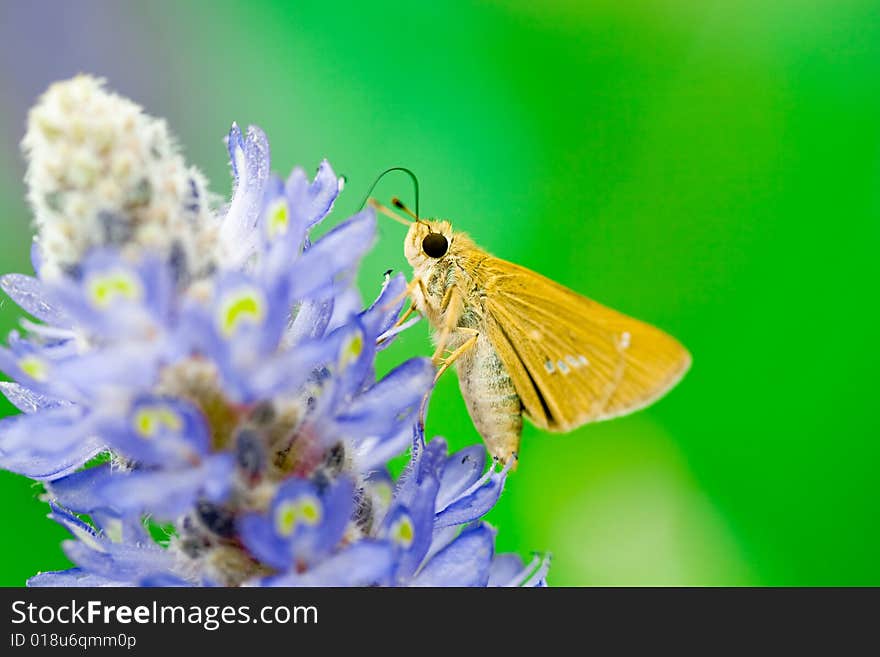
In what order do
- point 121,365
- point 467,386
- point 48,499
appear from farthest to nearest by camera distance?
1. point 467,386
2. point 48,499
3. point 121,365

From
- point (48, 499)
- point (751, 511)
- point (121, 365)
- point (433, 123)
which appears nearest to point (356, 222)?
point (121, 365)

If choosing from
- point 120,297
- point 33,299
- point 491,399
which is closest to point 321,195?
point 33,299

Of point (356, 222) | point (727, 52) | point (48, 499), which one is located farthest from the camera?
point (727, 52)

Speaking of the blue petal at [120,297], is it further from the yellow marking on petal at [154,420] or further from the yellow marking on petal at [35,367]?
the yellow marking on petal at [35,367]

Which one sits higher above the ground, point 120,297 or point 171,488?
point 120,297

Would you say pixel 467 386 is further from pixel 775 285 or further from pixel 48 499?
pixel 775 285

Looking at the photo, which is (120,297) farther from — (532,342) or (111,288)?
(532,342)

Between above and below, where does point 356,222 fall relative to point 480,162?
below
